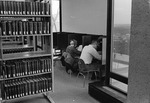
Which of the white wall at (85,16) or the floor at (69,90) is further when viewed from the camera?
the white wall at (85,16)

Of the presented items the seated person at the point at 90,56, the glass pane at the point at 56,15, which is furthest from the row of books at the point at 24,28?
the glass pane at the point at 56,15

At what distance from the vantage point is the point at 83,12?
6.01 metres

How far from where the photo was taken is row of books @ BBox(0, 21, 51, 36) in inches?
118

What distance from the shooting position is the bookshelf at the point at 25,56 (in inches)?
119

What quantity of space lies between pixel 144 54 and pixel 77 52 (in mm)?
4101

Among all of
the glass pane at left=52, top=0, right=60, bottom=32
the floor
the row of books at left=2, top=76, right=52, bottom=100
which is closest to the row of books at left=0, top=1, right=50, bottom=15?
the row of books at left=2, top=76, right=52, bottom=100

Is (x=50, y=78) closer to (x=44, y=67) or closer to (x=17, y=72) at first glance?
(x=44, y=67)

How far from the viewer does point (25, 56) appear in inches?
129

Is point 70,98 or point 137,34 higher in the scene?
point 137,34

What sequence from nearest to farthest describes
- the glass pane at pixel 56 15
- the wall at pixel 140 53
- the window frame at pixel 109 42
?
1. the wall at pixel 140 53
2. the window frame at pixel 109 42
3. the glass pane at pixel 56 15

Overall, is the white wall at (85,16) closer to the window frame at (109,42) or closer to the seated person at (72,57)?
the seated person at (72,57)

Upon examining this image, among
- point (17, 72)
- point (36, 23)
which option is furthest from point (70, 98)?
point (36, 23)

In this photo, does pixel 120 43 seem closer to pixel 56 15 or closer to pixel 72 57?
pixel 72 57

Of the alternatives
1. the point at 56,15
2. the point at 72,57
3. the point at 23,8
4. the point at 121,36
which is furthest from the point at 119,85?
the point at 56,15
